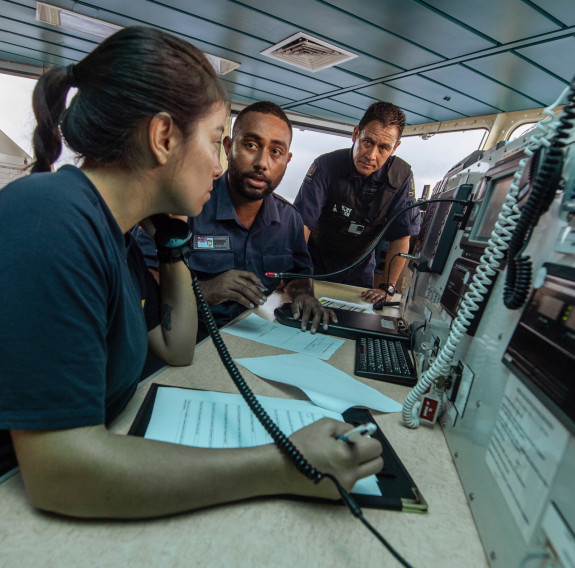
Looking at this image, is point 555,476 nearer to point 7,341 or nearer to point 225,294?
point 7,341

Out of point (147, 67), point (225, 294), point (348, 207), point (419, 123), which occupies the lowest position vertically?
point (225, 294)

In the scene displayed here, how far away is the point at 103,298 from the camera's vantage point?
489 millimetres

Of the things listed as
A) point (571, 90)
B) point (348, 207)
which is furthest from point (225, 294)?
point (348, 207)

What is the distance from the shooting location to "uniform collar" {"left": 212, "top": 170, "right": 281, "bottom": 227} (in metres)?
1.66

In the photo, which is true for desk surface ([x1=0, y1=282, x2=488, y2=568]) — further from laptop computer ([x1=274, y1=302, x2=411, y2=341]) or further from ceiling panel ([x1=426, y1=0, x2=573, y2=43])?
ceiling panel ([x1=426, y1=0, x2=573, y2=43])

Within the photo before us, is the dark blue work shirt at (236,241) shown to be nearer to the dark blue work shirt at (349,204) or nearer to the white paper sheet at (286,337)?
Result: the white paper sheet at (286,337)

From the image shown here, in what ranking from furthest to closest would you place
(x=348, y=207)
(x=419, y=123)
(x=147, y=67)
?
1. (x=419, y=123)
2. (x=348, y=207)
3. (x=147, y=67)

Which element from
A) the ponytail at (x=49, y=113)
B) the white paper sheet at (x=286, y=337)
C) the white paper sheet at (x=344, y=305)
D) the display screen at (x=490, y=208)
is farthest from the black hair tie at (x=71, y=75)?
the white paper sheet at (x=344, y=305)

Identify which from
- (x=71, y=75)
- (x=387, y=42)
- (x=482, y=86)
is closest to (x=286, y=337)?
(x=71, y=75)

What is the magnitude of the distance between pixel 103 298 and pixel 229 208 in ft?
4.06

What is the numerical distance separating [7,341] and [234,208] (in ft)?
4.57

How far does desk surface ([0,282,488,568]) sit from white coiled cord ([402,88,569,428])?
0.18 m

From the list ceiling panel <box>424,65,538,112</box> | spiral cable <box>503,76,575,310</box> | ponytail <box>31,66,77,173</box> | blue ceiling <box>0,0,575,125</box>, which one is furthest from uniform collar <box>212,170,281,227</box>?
ceiling panel <box>424,65,538,112</box>

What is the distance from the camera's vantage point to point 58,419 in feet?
1.32
